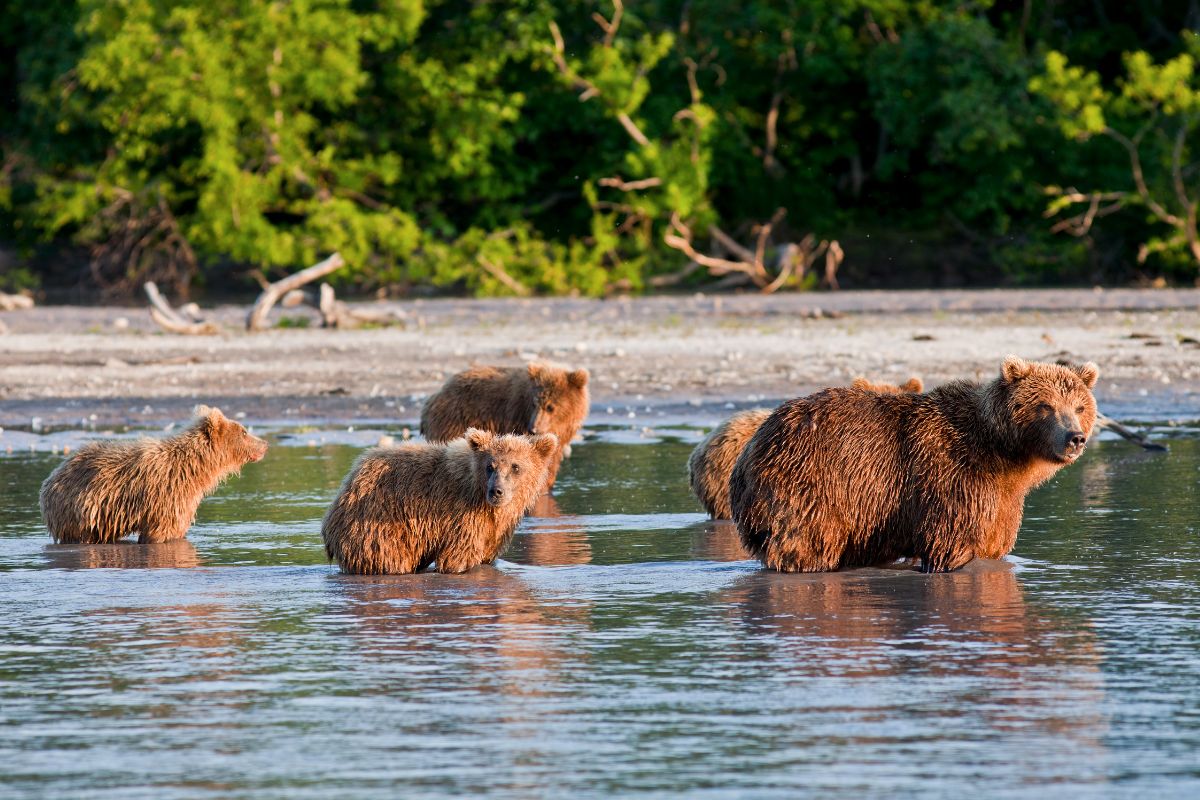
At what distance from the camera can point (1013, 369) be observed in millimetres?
9039

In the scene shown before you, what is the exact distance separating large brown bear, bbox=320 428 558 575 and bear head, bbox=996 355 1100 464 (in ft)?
7.34

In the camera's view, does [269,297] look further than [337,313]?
No

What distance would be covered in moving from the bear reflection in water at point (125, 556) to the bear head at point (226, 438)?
56 cm

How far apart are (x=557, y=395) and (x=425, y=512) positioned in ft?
11.7

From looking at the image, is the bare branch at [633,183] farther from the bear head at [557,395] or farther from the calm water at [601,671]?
the calm water at [601,671]

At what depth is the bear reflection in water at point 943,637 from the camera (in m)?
6.46

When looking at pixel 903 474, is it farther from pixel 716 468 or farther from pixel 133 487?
pixel 133 487

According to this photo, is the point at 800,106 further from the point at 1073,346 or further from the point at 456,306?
the point at 1073,346

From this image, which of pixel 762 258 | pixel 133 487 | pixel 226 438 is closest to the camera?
pixel 133 487

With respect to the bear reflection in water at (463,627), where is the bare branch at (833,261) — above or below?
above

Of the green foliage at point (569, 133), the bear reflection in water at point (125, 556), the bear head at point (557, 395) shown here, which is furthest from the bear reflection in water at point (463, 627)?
the green foliage at point (569, 133)

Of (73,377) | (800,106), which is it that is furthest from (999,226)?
(73,377)

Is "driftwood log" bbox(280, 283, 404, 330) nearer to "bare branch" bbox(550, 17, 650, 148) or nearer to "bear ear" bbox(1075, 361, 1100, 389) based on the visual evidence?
"bare branch" bbox(550, 17, 650, 148)

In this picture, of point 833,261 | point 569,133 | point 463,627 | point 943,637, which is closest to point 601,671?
point 463,627
